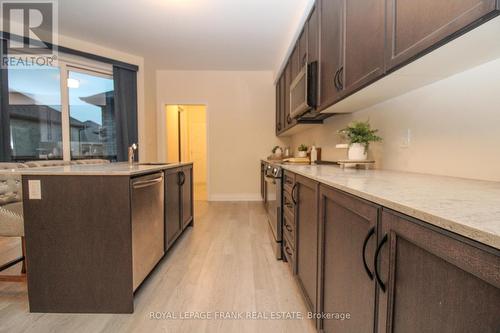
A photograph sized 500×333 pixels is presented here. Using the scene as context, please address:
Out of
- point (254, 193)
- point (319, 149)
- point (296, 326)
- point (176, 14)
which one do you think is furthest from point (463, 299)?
point (254, 193)

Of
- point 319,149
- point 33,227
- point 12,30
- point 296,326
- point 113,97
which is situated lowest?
point 296,326

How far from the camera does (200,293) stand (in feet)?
5.61

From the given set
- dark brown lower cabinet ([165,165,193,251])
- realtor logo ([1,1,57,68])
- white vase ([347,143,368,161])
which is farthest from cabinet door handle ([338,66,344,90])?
realtor logo ([1,1,57,68])

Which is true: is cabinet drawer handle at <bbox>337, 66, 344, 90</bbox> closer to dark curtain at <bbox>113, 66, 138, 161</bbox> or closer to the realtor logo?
the realtor logo

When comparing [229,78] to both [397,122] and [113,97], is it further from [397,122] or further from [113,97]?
[397,122]

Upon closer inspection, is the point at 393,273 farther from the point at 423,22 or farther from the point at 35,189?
the point at 35,189

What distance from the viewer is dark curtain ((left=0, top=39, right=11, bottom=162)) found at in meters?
2.96

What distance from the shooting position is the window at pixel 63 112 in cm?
316

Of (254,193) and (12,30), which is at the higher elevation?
(12,30)

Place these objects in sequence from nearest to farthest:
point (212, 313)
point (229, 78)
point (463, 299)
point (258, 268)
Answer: point (463, 299)
point (212, 313)
point (258, 268)
point (229, 78)

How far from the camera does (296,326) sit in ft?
4.60

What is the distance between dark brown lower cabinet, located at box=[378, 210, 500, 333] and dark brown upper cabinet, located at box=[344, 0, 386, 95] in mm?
864

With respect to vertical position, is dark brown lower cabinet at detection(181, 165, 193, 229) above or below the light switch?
below

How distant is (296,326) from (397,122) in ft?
4.68
